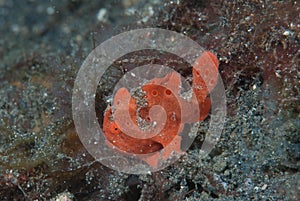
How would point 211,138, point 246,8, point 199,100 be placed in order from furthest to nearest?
point 211,138
point 199,100
point 246,8

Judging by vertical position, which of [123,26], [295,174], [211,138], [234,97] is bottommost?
[295,174]

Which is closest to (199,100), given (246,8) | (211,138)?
(211,138)

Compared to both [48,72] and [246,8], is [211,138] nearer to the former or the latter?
[246,8]

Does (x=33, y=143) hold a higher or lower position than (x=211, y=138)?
lower

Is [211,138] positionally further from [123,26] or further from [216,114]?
[123,26]

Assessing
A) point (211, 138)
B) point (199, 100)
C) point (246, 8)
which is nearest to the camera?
point (246, 8)

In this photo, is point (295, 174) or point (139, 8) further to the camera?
point (139, 8)
